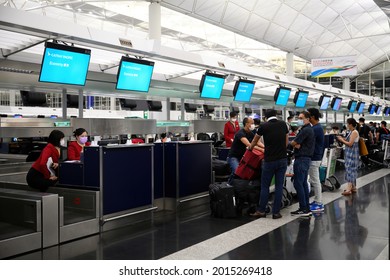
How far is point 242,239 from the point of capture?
16.9ft

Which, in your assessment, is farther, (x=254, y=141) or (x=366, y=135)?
(x=366, y=135)

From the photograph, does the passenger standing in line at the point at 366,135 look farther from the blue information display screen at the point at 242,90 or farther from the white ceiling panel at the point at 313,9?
the white ceiling panel at the point at 313,9

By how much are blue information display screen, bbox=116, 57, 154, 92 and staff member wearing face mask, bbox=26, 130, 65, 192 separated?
2.12 m

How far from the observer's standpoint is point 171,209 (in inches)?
289

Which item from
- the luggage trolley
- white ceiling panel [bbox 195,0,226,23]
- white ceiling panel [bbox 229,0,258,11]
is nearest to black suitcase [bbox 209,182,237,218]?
the luggage trolley

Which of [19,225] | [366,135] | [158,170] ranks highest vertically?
[366,135]

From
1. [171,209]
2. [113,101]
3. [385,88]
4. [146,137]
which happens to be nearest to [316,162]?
[171,209]

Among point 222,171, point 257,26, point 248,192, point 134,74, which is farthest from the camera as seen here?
point 257,26

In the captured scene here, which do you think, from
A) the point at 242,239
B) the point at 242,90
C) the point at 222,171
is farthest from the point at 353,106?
the point at 242,239

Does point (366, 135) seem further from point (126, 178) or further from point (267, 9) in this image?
point (126, 178)

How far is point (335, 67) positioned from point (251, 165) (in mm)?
12273

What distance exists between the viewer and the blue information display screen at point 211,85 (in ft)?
31.8

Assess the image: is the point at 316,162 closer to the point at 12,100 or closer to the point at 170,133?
the point at 170,133

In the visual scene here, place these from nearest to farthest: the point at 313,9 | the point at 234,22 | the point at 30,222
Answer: the point at 30,222 < the point at 234,22 < the point at 313,9
